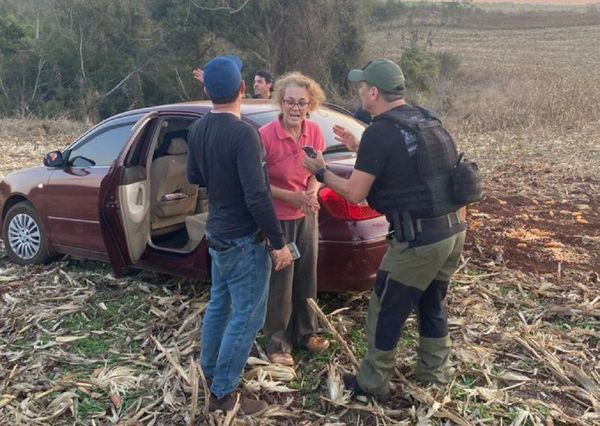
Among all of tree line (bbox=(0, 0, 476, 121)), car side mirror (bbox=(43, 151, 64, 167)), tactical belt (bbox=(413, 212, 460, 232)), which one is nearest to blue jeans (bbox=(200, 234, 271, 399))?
tactical belt (bbox=(413, 212, 460, 232))

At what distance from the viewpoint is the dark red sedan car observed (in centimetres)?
452

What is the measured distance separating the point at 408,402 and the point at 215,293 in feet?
4.32

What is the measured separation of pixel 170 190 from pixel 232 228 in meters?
2.56

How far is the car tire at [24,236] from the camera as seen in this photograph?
6.48 metres

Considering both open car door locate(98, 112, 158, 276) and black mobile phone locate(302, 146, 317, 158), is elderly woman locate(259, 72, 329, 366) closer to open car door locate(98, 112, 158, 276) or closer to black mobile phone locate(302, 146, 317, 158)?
black mobile phone locate(302, 146, 317, 158)

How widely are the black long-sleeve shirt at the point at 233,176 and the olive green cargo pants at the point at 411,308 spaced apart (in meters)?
0.68

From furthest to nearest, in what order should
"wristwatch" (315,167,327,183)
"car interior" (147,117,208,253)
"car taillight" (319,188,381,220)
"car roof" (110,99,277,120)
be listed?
"car interior" (147,117,208,253)
"car roof" (110,99,277,120)
"car taillight" (319,188,381,220)
"wristwatch" (315,167,327,183)

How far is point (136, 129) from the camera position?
17.9 feet

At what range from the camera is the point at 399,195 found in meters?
3.51

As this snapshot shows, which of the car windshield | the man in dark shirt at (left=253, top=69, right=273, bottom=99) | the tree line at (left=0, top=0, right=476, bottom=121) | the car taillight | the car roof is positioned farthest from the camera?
the tree line at (left=0, top=0, right=476, bottom=121)

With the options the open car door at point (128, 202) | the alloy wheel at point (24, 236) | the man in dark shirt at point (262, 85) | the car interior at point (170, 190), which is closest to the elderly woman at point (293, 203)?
the car interior at point (170, 190)

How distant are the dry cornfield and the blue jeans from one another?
9.2 inches

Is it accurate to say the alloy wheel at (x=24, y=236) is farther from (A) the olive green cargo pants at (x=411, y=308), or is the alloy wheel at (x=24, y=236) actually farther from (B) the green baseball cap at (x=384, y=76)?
(B) the green baseball cap at (x=384, y=76)

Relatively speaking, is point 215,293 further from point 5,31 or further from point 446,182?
point 5,31
